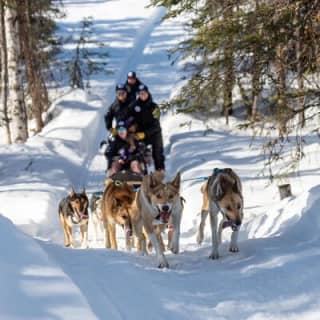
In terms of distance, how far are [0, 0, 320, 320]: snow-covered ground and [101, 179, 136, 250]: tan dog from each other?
0.88 meters

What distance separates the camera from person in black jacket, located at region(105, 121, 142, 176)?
1055cm

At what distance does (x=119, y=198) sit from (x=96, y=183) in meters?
6.76

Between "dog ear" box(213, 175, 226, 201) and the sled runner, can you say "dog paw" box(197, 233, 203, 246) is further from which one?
"dog ear" box(213, 175, 226, 201)

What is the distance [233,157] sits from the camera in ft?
53.1

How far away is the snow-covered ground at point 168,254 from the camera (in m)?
4.70

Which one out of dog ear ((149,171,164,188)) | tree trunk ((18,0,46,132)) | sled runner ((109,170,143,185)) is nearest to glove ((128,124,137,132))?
sled runner ((109,170,143,185))

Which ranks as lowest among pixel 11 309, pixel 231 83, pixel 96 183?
pixel 96 183

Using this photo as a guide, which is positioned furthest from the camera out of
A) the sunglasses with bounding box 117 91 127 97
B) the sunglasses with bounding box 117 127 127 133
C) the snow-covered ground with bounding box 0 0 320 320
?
the sunglasses with bounding box 117 91 127 97

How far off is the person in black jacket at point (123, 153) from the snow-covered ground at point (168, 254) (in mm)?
1424

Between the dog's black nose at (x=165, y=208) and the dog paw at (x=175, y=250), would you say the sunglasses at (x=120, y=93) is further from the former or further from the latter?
the dog's black nose at (x=165, y=208)

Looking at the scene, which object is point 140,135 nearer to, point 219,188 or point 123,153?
point 123,153

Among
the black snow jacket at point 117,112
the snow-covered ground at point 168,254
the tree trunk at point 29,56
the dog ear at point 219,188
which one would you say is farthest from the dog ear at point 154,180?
the tree trunk at point 29,56

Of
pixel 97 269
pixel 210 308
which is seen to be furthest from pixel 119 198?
pixel 210 308

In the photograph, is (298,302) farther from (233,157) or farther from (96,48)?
(96,48)
